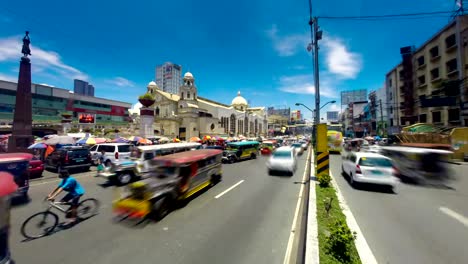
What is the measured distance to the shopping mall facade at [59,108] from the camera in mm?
48959

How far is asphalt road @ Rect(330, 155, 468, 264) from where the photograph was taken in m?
4.73

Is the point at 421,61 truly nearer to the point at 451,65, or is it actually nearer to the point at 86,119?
the point at 451,65

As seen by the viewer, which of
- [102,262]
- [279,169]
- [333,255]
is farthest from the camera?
[279,169]

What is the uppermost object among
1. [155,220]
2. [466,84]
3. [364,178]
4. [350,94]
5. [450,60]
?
[350,94]

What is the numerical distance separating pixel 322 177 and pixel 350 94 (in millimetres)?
138262

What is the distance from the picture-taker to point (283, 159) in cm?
1319

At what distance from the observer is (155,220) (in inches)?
270

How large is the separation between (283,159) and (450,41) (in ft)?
118

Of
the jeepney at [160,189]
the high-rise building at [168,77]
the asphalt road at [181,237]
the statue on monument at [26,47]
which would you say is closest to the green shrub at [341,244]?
the asphalt road at [181,237]

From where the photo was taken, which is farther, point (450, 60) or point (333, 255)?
point (450, 60)

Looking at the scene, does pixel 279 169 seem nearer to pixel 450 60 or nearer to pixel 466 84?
pixel 466 84

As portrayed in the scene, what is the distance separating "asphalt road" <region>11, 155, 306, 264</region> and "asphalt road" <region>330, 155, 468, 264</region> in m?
2.46

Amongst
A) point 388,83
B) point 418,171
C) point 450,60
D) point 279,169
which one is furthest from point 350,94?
point 418,171

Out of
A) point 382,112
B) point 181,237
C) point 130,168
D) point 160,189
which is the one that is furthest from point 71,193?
point 382,112
